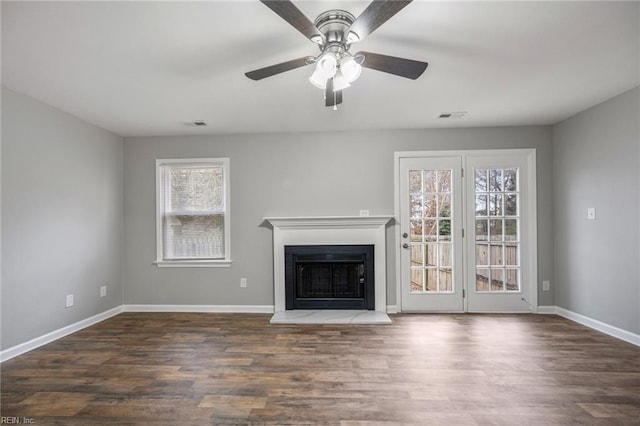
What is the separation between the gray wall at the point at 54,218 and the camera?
278 centimetres

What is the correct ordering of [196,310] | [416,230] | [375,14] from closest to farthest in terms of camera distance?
[375,14], [416,230], [196,310]

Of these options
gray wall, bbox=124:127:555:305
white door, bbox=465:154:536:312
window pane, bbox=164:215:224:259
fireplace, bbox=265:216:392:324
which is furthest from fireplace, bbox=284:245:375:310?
white door, bbox=465:154:536:312

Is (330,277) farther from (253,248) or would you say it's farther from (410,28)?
(410,28)

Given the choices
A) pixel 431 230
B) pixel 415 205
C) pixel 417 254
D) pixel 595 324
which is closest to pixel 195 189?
pixel 415 205

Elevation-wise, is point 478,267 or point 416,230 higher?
point 416,230

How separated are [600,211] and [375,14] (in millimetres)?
3339

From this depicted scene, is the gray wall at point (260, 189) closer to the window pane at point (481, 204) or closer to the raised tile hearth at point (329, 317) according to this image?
the raised tile hearth at point (329, 317)

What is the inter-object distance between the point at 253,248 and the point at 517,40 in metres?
3.41

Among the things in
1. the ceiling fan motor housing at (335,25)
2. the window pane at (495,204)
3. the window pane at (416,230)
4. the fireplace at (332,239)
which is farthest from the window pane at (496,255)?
the ceiling fan motor housing at (335,25)

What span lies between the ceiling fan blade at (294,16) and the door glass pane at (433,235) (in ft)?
9.18

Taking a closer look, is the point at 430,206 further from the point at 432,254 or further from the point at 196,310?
the point at 196,310

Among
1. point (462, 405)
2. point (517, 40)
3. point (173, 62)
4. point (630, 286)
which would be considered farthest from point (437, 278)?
point (173, 62)

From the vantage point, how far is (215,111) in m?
3.34

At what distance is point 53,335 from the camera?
3.18 meters
